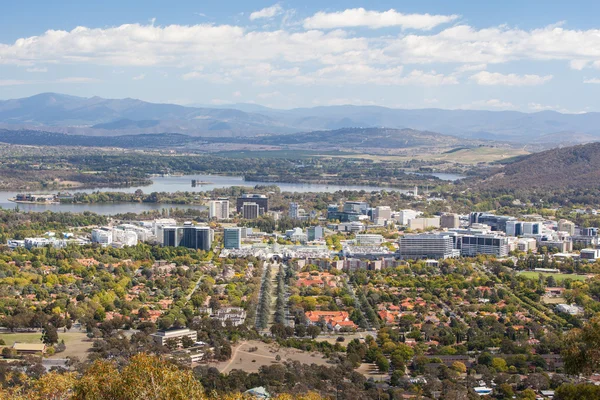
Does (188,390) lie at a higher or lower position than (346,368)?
higher

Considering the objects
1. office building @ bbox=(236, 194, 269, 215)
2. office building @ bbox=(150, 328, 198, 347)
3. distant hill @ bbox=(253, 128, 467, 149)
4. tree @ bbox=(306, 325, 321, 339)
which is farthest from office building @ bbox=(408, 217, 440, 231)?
distant hill @ bbox=(253, 128, 467, 149)

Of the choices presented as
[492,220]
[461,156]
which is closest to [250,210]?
[492,220]

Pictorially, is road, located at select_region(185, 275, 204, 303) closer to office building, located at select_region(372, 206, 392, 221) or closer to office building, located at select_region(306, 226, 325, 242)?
office building, located at select_region(306, 226, 325, 242)

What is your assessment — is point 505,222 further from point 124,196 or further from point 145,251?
point 124,196

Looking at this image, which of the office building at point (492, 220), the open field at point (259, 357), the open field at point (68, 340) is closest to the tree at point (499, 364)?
the open field at point (259, 357)

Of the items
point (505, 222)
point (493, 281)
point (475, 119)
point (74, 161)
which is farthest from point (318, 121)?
point (493, 281)

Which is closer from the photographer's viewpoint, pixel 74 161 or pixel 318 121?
pixel 74 161

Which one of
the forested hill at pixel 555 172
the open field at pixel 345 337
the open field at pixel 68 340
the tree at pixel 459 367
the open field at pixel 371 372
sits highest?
the forested hill at pixel 555 172

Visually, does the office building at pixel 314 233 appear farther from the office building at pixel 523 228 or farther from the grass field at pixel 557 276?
the grass field at pixel 557 276
